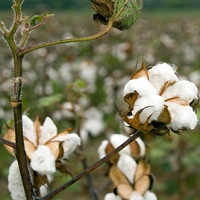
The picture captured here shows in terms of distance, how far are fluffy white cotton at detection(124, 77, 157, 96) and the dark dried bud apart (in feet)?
0.31

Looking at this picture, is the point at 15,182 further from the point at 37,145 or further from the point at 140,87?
the point at 140,87

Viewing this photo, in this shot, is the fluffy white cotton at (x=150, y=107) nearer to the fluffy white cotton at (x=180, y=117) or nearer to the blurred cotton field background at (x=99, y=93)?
the fluffy white cotton at (x=180, y=117)

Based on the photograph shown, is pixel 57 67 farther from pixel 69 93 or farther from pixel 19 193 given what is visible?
pixel 19 193

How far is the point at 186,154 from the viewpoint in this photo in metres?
3.72

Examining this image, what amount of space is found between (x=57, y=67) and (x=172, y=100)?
520cm

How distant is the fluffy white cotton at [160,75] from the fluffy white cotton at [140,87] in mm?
29

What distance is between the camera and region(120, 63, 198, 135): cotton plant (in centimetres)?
89

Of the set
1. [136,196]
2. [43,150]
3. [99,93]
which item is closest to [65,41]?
[43,150]

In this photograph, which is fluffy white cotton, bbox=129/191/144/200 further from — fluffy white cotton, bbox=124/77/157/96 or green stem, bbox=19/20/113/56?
green stem, bbox=19/20/113/56

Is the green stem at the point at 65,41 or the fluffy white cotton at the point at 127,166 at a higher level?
the green stem at the point at 65,41

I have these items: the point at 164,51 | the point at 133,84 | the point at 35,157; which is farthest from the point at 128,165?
the point at 164,51

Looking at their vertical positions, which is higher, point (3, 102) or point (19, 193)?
point (3, 102)

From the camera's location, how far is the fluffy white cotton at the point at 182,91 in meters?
0.92

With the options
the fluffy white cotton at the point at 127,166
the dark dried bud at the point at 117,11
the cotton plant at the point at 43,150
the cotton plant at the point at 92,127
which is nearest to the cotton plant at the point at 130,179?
the fluffy white cotton at the point at 127,166
